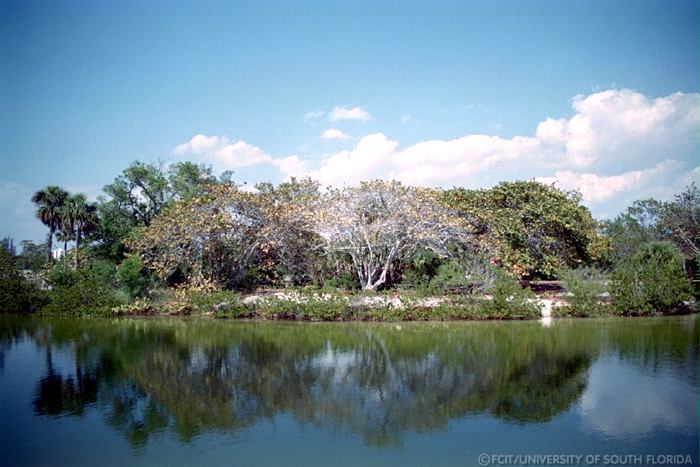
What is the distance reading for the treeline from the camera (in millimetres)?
21562

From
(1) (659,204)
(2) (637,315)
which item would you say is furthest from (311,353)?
(1) (659,204)

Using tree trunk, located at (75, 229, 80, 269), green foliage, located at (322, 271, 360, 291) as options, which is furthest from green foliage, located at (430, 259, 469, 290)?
tree trunk, located at (75, 229, 80, 269)

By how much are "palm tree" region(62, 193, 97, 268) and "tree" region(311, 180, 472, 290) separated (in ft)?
50.4

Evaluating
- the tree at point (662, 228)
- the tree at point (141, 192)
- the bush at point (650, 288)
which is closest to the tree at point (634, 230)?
the tree at point (662, 228)

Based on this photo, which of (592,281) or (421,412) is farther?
(592,281)

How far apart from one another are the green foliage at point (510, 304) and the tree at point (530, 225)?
9.94 ft

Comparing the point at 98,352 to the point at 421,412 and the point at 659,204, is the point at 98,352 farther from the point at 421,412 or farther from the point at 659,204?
the point at 659,204

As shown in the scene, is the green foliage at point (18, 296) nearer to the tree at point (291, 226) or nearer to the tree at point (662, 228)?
the tree at point (291, 226)

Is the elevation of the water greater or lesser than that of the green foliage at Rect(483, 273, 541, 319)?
lesser

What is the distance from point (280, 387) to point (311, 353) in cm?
309

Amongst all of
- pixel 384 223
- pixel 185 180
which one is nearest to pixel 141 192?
pixel 185 180

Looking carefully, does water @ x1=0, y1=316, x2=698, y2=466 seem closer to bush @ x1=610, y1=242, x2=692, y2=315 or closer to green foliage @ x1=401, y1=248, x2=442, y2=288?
bush @ x1=610, y1=242, x2=692, y2=315

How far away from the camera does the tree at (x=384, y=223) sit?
21938mm

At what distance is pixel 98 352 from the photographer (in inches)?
589
